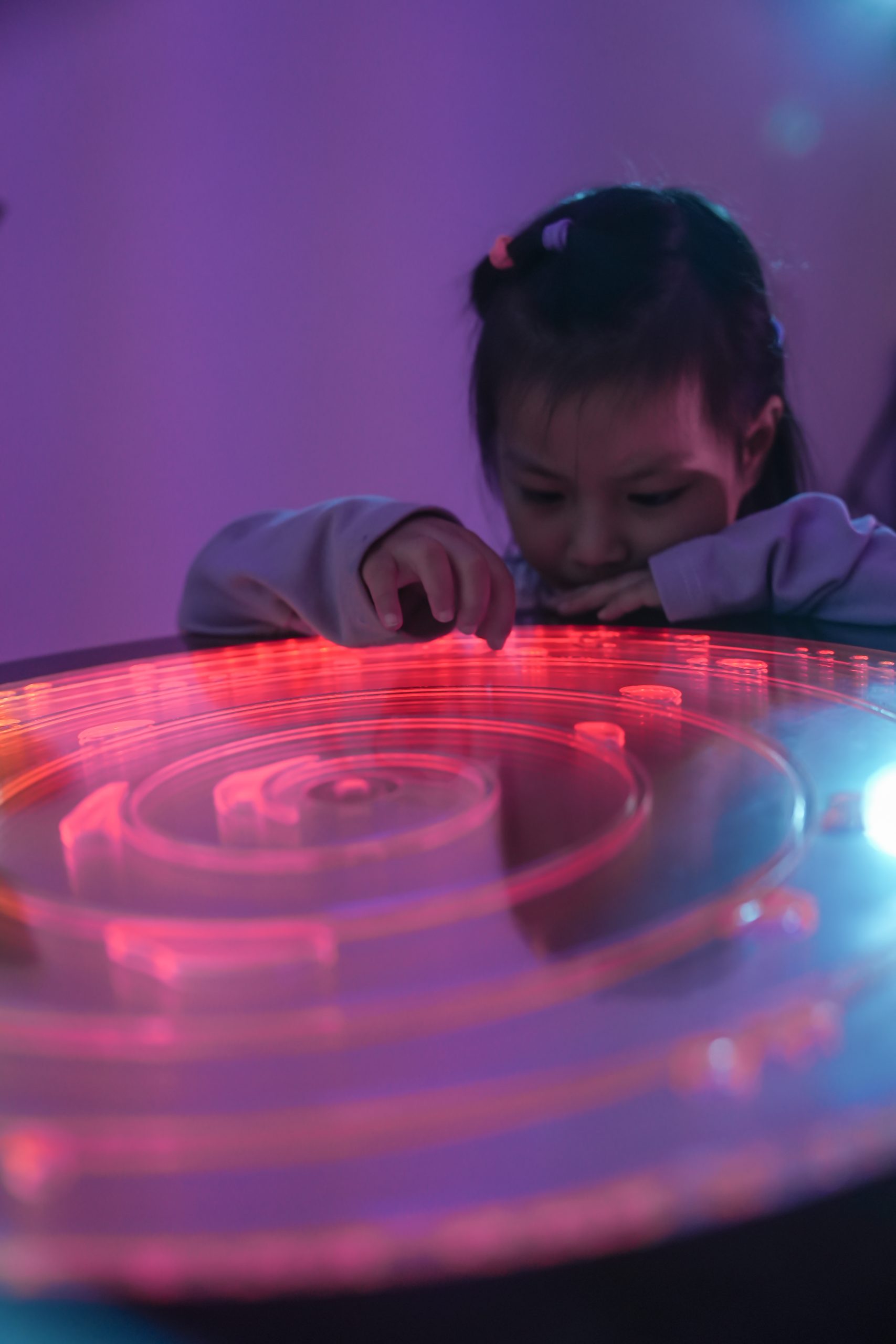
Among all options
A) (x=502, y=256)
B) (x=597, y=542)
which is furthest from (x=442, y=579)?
(x=502, y=256)

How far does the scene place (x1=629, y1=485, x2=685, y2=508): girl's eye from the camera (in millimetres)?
1115

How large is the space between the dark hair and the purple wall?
0.93m

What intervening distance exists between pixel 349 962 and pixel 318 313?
2.11 metres

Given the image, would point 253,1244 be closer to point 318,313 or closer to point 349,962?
point 349,962

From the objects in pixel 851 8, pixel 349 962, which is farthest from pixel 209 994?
pixel 851 8

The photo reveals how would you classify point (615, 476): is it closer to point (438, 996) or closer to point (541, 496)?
point (541, 496)

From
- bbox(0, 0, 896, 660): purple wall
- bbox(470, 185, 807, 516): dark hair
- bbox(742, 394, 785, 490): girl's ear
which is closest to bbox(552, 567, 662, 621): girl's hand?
bbox(470, 185, 807, 516): dark hair

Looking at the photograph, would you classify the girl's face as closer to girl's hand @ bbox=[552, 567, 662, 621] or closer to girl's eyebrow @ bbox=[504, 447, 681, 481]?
girl's eyebrow @ bbox=[504, 447, 681, 481]

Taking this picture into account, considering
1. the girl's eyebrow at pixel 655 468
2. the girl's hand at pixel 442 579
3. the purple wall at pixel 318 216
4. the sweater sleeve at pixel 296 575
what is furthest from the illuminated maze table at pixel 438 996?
the purple wall at pixel 318 216

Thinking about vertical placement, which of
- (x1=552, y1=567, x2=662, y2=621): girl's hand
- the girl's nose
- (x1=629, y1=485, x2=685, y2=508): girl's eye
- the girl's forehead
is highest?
the girl's forehead

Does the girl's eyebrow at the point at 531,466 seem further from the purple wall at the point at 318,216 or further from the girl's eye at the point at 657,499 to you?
the purple wall at the point at 318,216

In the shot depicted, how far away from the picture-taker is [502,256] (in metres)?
1.21

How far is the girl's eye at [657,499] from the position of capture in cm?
112

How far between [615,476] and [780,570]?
0.22 m
